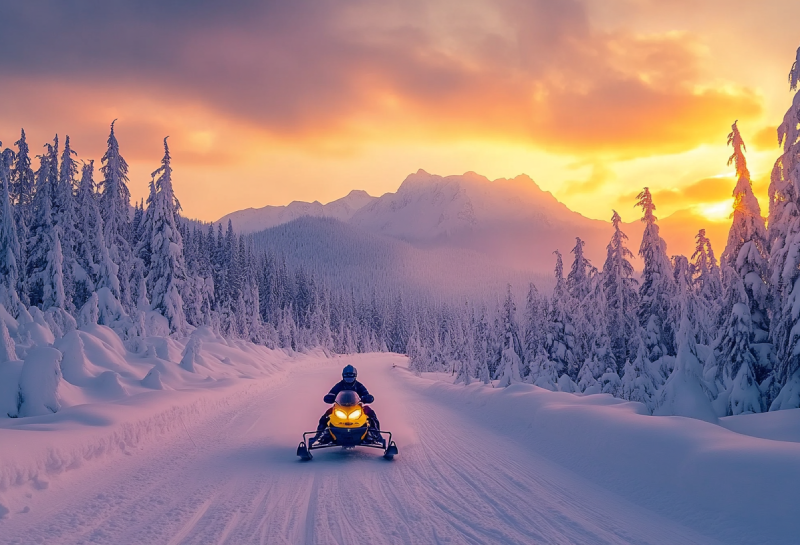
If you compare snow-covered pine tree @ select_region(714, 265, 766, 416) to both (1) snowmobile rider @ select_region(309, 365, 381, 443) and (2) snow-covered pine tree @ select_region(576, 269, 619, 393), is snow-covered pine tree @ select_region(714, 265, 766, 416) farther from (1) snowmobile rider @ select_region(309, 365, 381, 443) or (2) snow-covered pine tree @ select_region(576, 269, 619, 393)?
(1) snowmobile rider @ select_region(309, 365, 381, 443)

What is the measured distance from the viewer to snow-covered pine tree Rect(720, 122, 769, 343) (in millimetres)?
18062

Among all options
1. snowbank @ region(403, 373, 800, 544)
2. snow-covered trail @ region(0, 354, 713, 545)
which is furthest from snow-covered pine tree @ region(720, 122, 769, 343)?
snow-covered trail @ region(0, 354, 713, 545)

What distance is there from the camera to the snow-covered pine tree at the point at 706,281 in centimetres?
3431

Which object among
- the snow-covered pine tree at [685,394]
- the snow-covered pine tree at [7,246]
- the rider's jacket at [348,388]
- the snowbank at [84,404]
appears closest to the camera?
the snowbank at [84,404]

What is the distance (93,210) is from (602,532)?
151 ft

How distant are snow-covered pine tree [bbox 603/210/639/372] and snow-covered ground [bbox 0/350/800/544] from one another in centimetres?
1876

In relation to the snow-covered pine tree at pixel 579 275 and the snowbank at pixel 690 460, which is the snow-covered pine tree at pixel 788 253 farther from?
the snow-covered pine tree at pixel 579 275

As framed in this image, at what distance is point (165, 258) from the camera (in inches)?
1433

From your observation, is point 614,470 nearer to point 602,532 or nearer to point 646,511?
point 646,511

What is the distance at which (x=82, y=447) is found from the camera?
907 centimetres

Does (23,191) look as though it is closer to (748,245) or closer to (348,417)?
(348,417)

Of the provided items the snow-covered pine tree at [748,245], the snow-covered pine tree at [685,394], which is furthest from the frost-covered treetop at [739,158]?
the snow-covered pine tree at [685,394]

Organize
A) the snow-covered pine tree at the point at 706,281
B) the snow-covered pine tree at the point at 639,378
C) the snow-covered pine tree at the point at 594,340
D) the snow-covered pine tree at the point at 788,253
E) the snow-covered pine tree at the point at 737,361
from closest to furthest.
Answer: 1. the snow-covered pine tree at the point at 788,253
2. the snow-covered pine tree at the point at 737,361
3. the snow-covered pine tree at the point at 639,378
4. the snow-covered pine tree at the point at 594,340
5. the snow-covered pine tree at the point at 706,281

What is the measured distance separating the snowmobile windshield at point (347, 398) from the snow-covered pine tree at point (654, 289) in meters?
22.6
